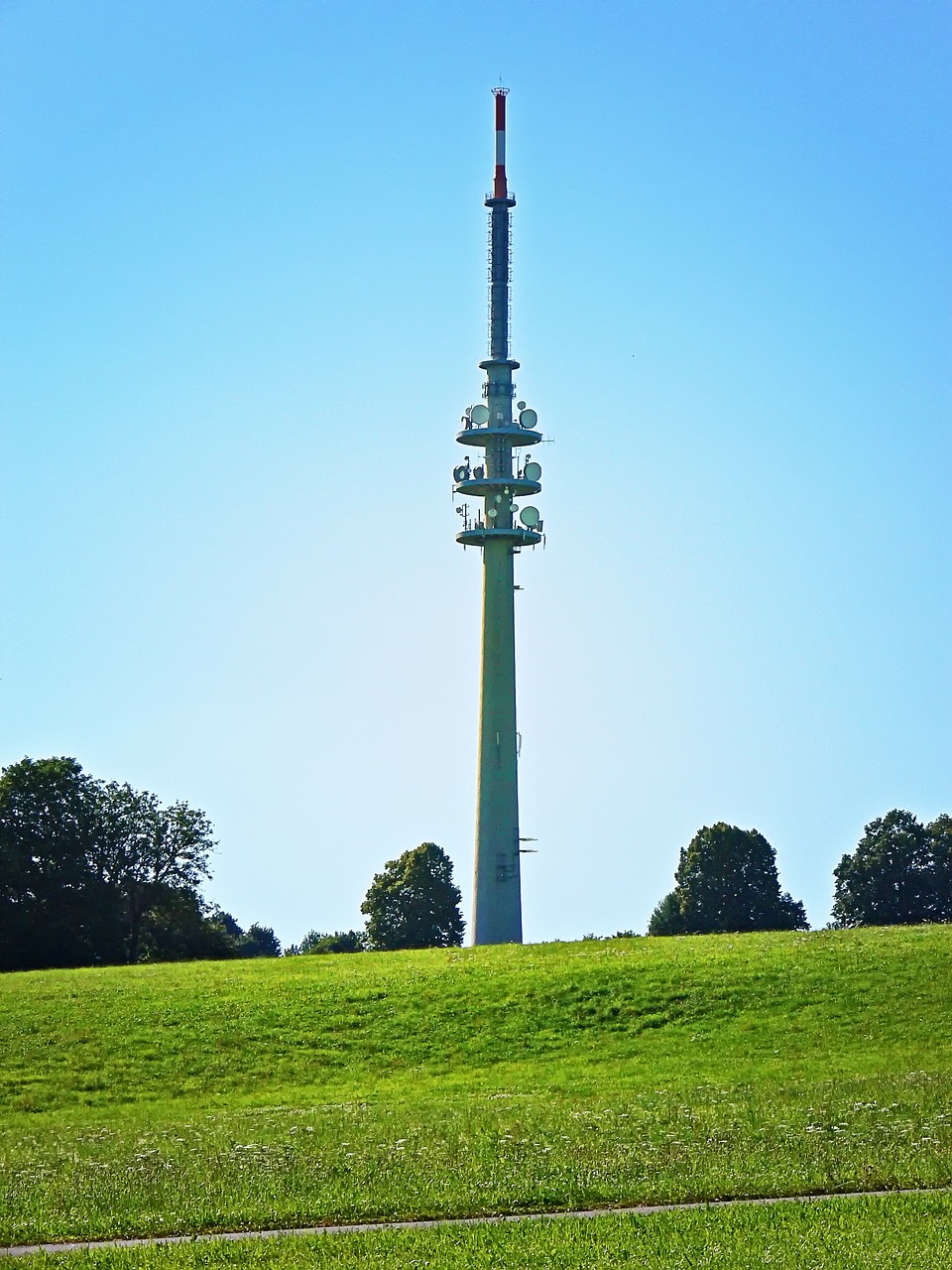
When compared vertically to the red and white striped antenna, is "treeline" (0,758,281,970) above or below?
below

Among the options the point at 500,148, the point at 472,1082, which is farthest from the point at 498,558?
the point at 472,1082

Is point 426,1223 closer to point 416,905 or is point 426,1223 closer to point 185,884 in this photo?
point 185,884

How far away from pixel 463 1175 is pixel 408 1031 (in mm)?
24086

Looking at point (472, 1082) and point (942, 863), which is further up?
point (942, 863)

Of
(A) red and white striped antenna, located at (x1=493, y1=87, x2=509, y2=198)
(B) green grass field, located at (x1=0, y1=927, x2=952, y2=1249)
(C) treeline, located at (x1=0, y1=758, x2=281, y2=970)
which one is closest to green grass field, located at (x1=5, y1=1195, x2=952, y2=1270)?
(B) green grass field, located at (x1=0, y1=927, x2=952, y2=1249)

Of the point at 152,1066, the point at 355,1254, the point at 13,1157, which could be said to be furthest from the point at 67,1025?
the point at 355,1254

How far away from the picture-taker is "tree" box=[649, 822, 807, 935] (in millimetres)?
98750

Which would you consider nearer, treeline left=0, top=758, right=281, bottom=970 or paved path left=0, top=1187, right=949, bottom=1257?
paved path left=0, top=1187, right=949, bottom=1257

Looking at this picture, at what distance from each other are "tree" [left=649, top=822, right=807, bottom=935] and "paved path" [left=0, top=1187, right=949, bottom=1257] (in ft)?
254

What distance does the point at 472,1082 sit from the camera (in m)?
40.3

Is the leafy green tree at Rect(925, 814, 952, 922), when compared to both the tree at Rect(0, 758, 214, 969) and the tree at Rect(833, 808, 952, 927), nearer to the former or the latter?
the tree at Rect(833, 808, 952, 927)

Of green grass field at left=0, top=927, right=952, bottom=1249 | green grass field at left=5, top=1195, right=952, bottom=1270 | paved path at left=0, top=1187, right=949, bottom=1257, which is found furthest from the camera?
green grass field at left=0, top=927, right=952, bottom=1249

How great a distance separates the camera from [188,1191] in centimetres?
2297

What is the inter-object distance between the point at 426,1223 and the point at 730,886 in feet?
264
